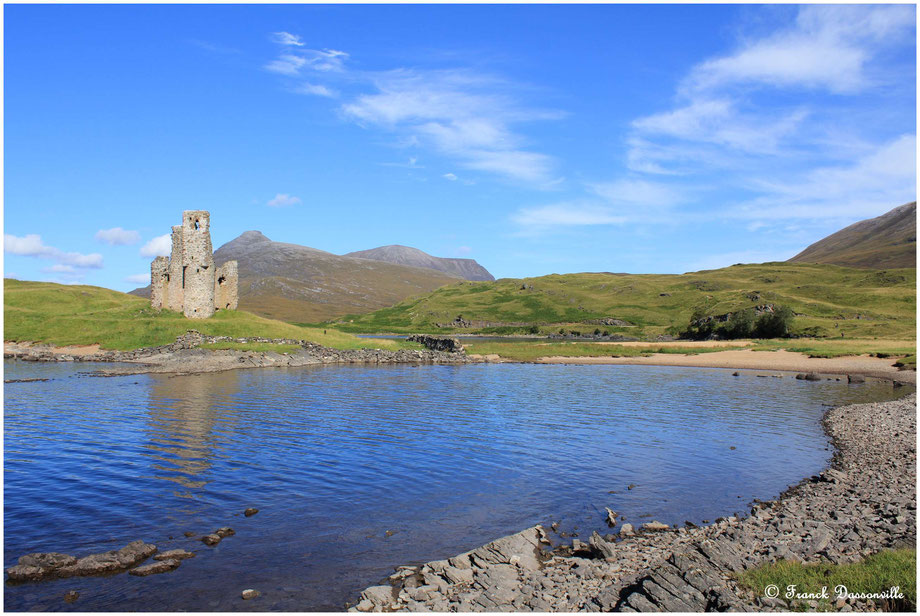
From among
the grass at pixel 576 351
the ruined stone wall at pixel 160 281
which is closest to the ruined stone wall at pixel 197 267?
the ruined stone wall at pixel 160 281

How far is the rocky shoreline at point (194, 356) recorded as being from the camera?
50.9 meters

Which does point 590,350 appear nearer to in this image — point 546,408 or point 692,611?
point 546,408

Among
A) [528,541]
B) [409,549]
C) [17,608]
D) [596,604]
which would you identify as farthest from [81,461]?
[596,604]

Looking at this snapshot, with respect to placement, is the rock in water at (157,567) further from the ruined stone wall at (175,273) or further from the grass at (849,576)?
the ruined stone wall at (175,273)

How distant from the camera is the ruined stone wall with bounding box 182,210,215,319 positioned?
63750 mm

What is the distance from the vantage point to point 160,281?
66625 mm

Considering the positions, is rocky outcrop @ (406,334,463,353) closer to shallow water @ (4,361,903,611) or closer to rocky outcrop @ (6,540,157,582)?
shallow water @ (4,361,903,611)

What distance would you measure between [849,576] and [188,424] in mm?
26070

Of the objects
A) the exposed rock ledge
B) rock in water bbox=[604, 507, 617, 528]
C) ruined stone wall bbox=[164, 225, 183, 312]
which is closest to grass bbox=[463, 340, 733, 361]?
ruined stone wall bbox=[164, 225, 183, 312]

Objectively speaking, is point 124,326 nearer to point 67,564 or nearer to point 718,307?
point 67,564

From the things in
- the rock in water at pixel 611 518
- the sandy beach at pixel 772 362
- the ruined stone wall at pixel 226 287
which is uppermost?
the ruined stone wall at pixel 226 287

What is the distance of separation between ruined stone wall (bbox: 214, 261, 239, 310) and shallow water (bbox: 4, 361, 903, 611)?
95.3 feet

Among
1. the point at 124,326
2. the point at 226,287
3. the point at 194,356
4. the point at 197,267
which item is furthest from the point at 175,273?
the point at 194,356

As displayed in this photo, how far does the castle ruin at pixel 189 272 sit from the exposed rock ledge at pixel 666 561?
2281 inches
